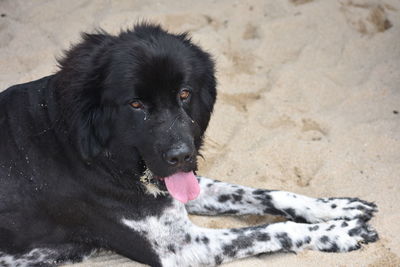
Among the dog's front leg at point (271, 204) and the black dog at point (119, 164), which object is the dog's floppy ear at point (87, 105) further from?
the dog's front leg at point (271, 204)

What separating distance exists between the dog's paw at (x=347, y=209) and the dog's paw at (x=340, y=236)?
0.36ft

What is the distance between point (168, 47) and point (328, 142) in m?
1.85

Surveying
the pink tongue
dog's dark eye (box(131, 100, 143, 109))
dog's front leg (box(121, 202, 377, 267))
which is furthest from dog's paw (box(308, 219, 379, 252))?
dog's dark eye (box(131, 100, 143, 109))

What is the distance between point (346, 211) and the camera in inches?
155

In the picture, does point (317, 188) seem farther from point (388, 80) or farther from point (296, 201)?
point (388, 80)

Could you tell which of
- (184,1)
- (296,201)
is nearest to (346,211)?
(296,201)

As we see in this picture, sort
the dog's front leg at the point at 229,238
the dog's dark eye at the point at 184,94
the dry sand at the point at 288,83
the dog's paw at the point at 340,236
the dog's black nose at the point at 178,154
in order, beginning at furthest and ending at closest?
the dry sand at the point at 288,83 < the dog's paw at the point at 340,236 < the dog's front leg at the point at 229,238 < the dog's dark eye at the point at 184,94 < the dog's black nose at the point at 178,154

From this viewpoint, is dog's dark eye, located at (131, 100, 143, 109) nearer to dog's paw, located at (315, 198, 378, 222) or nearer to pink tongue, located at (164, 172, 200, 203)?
pink tongue, located at (164, 172, 200, 203)

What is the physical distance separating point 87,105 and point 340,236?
5.81ft

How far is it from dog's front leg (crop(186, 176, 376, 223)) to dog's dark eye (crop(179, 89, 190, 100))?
960mm

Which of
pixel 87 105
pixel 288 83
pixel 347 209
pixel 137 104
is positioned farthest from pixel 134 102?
pixel 288 83

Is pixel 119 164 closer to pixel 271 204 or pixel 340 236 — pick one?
pixel 271 204

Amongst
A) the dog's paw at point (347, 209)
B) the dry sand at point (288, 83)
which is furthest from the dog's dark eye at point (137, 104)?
the dog's paw at point (347, 209)

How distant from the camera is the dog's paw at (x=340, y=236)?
12.1 ft
